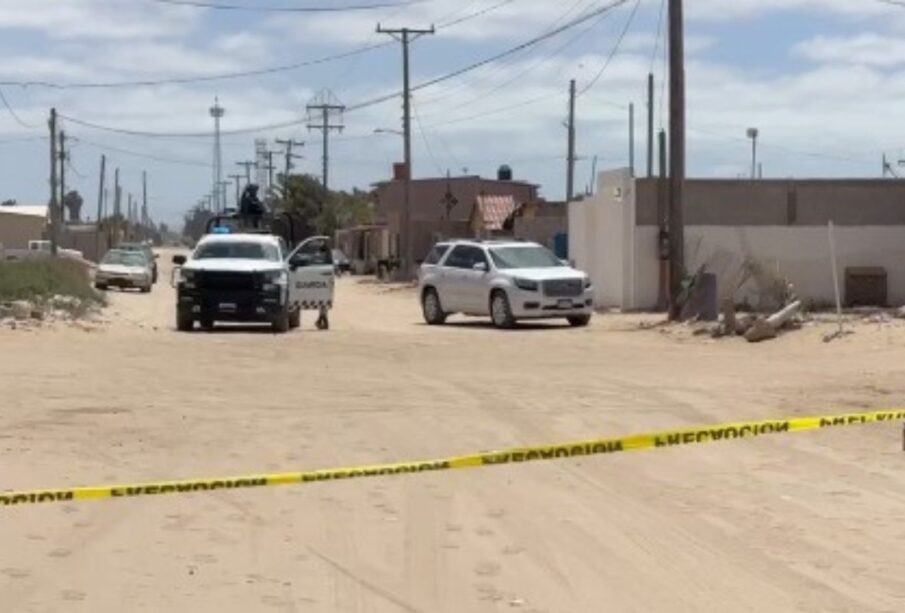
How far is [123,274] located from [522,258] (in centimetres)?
2739

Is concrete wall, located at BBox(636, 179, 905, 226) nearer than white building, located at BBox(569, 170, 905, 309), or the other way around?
white building, located at BBox(569, 170, 905, 309)

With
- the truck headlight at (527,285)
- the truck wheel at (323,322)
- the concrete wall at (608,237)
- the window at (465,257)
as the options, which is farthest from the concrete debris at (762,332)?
the concrete wall at (608,237)

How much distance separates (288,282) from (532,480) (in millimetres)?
19590

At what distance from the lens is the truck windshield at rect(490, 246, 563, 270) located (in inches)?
1303

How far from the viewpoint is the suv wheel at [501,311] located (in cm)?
3212

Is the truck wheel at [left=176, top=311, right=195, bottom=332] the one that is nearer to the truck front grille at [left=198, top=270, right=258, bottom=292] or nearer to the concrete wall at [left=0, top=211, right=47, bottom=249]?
the truck front grille at [left=198, top=270, right=258, bottom=292]

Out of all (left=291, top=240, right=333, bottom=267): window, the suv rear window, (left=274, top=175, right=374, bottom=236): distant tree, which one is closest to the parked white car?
the suv rear window

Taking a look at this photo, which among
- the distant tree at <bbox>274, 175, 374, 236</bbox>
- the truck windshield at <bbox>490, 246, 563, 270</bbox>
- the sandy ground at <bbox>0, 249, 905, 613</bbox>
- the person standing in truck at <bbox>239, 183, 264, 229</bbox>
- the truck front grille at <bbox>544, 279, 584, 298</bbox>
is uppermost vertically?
the distant tree at <bbox>274, 175, 374, 236</bbox>

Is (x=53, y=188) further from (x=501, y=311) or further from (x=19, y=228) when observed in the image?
(x=501, y=311)

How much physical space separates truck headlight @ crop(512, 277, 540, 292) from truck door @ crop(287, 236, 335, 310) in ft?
11.6

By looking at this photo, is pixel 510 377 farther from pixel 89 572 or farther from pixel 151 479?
pixel 89 572

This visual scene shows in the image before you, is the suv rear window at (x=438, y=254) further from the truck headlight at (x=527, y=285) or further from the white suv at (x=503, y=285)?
the truck headlight at (x=527, y=285)

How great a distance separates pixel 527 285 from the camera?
31.9m

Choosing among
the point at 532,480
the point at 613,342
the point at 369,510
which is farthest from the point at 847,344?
the point at 369,510
